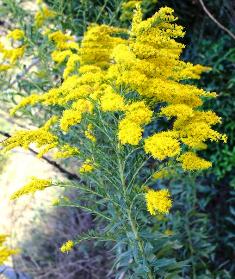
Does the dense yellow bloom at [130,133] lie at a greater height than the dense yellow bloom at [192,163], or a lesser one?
greater

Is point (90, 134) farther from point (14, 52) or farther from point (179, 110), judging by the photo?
point (14, 52)

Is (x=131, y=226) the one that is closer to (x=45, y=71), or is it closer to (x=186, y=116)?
(x=186, y=116)

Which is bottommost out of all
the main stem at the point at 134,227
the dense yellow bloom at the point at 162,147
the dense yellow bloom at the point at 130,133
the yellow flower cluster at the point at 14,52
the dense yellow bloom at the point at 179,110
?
the main stem at the point at 134,227

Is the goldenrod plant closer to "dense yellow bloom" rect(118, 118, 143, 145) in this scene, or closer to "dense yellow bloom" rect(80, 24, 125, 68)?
"dense yellow bloom" rect(118, 118, 143, 145)

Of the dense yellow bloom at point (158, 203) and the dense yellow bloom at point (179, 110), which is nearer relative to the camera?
the dense yellow bloom at point (158, 203)

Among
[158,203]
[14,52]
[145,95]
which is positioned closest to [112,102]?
[145,95]

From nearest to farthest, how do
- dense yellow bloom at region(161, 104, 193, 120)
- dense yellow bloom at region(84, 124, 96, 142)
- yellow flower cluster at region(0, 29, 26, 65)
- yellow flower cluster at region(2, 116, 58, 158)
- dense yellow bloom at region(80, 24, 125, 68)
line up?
1. dense yellow bloom at region(161, 104, 193, 120)
2. yellow flower cluster at region(2, 116, 58, 158)
3. dense yellow bloom at region(84, 124, 96, 142)
4. dense yellow bloom at region(80, 24, 125, 68)
5. yellow flower cluster at region(0, 29, 26, 65)

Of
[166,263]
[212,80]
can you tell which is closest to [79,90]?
[166,263]

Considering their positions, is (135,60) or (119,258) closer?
(135,60)

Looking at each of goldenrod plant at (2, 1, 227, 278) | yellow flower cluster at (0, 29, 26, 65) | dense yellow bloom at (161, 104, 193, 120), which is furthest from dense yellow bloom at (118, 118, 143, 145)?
yellow flower cluster at (0, 29, 26, 65)

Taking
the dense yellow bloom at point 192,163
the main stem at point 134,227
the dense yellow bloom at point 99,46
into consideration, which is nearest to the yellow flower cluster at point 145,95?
the dense yellow bloom at point 192,163

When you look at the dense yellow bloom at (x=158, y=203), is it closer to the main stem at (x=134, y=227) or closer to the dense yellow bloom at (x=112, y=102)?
the main stem at (x=134, y=227)
